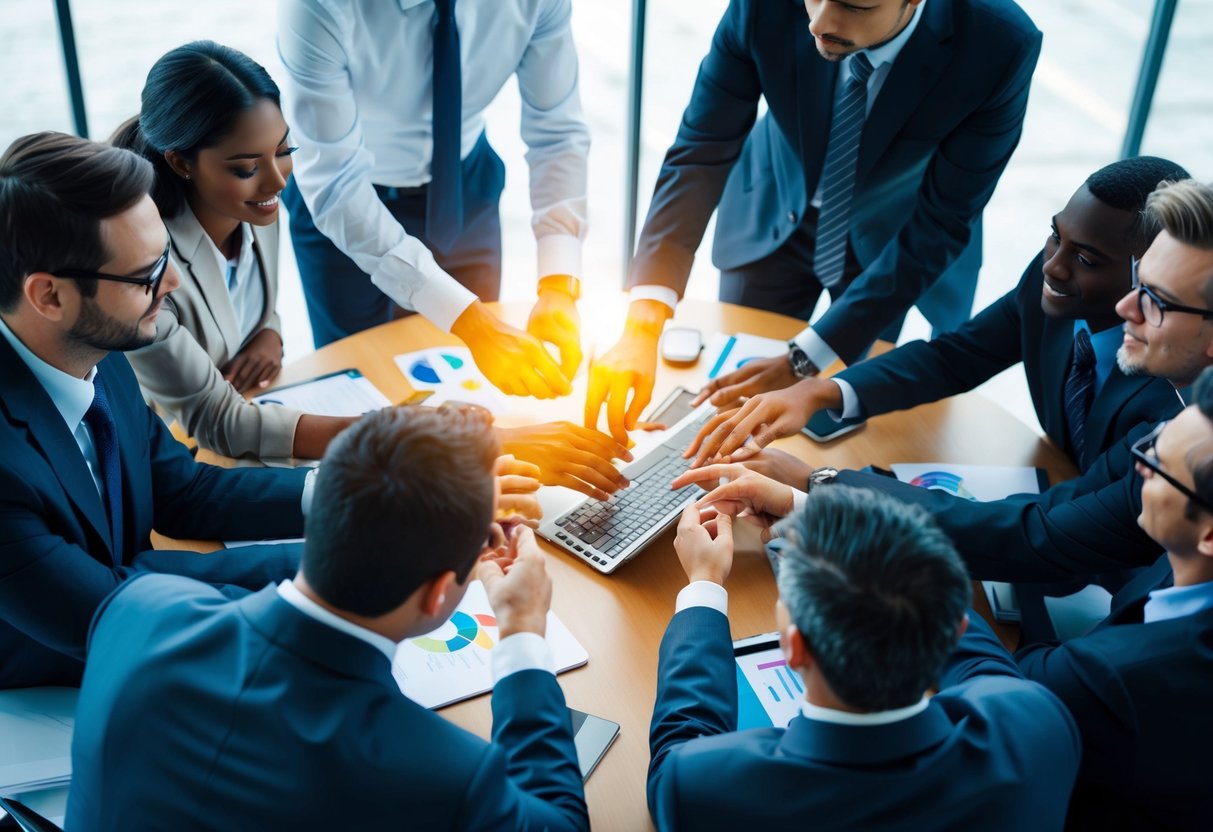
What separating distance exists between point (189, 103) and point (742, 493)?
1.31 meters

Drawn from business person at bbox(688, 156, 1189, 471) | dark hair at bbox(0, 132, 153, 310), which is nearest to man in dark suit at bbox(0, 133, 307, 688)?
dark hair at bbox(0, 132, 153, 310)

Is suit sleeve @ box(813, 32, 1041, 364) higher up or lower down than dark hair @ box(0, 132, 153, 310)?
lower down

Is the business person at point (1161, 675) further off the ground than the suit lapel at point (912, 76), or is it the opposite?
the suit lapel at point (912, 76)

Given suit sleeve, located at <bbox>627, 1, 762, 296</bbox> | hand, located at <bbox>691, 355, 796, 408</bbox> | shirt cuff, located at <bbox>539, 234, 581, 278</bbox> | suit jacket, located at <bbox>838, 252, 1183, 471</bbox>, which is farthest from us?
shirt cuff, located at <bbox>539, 234, 581, 278</bbox>

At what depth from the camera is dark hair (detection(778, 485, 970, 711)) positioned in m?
1.09

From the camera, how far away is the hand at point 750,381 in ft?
6.95

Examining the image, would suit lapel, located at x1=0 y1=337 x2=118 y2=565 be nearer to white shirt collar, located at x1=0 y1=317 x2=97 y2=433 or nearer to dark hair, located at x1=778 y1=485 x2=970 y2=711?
white shirt collar, located at x1=0 y1=317 x2=97 y2=433

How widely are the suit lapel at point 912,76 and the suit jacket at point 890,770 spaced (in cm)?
142

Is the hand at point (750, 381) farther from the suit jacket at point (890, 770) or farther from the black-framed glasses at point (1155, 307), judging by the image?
the suit jacket at point (890, 770)

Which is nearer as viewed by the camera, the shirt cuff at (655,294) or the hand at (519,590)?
the hand at (519,590)

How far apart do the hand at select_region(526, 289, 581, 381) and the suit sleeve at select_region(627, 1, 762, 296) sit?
19 cm

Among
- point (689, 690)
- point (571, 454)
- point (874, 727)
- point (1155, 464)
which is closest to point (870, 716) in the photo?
point (874, 727)

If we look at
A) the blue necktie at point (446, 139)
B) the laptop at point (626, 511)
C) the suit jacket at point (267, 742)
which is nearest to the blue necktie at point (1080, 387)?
the laptop at point (626, 511)

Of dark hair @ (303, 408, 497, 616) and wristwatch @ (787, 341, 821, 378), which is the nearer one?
dark hair @ (303, 408, 497, 616)
